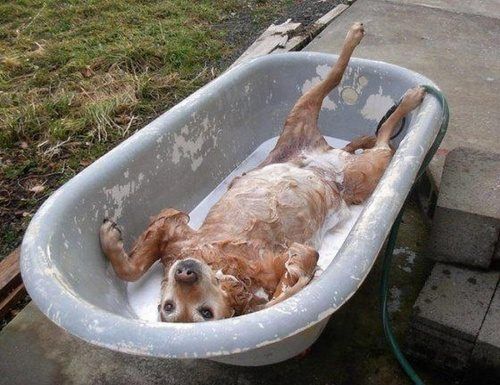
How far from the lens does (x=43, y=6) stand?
662 centimetres

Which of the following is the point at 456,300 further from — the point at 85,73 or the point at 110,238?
the point at 85,73

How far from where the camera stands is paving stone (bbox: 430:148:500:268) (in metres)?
2.55

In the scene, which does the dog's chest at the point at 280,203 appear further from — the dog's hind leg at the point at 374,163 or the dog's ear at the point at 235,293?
the dog's ear at the point at 235,293

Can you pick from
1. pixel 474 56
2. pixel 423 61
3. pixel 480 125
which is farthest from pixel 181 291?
pixel 474 56

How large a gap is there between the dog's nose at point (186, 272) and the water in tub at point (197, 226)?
1.90 feet

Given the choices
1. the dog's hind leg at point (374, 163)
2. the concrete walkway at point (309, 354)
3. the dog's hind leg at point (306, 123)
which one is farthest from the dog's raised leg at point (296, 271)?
the dog's hind leg at point (306, 123)

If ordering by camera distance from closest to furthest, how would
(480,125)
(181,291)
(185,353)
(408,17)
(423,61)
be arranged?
(185,353) < (181,291) < (480,125) < (423,61) < (408,17)

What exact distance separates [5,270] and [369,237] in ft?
6.79

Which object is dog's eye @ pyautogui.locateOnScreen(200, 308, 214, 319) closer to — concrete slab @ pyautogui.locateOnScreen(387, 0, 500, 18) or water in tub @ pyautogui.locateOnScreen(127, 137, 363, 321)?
water in tub @ pyautogui.locateOnScreen(127, 137, 363, 321)

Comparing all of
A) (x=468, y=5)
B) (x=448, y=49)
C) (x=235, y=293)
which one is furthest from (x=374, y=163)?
(x=468, y=5)

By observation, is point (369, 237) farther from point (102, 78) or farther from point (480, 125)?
point (102, 78)

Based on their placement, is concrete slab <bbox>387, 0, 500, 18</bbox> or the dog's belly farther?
concrete slab <bbox>387, 0, 500, 18</bbox>

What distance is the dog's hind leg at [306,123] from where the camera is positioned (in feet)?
10.9

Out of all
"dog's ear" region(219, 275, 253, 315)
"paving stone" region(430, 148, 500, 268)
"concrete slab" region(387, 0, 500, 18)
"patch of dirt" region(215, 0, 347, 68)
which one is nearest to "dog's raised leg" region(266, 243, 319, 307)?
"dog's ear" region(219, 275, 253, 315)
